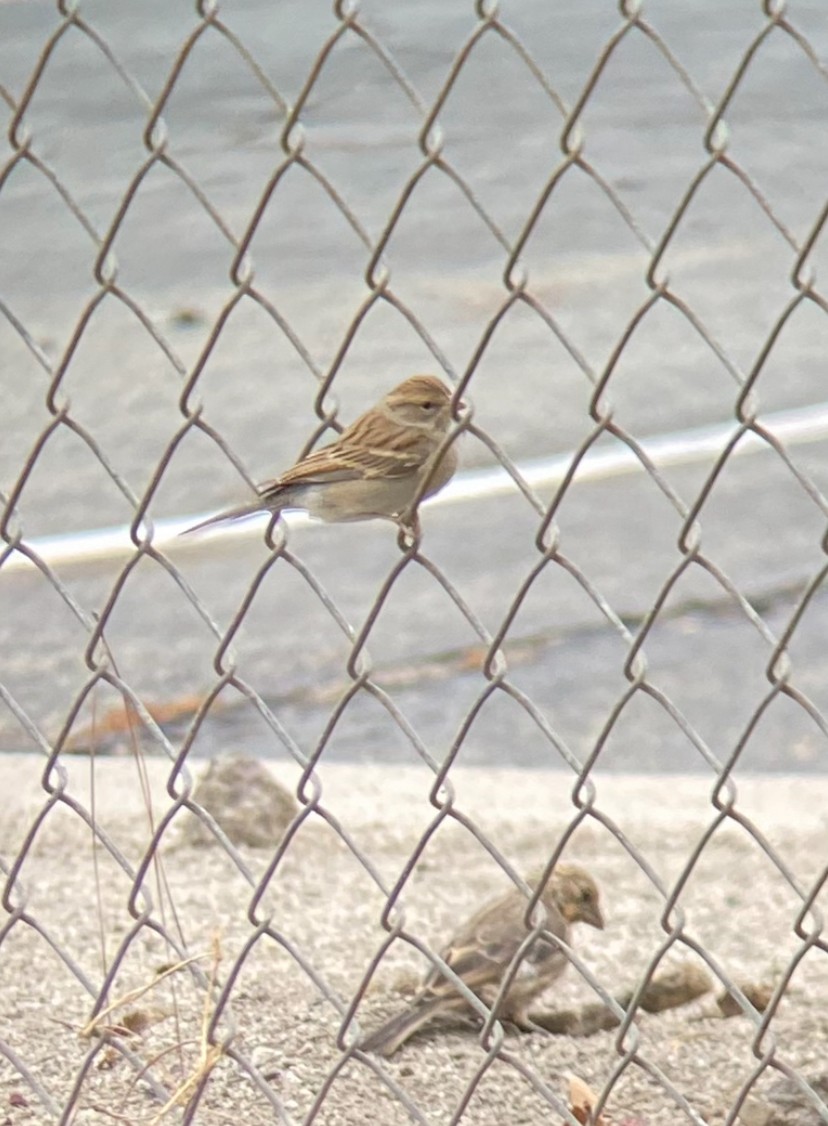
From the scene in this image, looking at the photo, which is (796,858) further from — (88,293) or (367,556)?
(88,293)

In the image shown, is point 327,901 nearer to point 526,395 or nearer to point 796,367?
point 526,395

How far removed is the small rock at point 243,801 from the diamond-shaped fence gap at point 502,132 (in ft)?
22.1

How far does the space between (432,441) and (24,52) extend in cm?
1075

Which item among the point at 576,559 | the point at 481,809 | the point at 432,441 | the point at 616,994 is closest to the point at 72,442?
the point at 576,559

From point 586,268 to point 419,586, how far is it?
3.90m

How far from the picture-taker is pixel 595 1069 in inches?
167

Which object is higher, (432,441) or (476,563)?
(476,563)

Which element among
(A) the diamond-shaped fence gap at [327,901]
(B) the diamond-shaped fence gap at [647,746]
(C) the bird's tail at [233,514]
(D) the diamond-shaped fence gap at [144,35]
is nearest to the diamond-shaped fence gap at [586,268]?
(D) the diamond-shaped fence gap at [144,35]

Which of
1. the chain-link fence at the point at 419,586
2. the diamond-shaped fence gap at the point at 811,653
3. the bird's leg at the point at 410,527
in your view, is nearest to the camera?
the bird's leg at the point at 410,527

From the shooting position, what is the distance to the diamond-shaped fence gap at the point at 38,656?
752cm

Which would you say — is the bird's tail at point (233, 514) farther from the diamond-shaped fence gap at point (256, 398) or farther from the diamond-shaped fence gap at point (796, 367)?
the diamond-shaped fence gap at point (796, 367)

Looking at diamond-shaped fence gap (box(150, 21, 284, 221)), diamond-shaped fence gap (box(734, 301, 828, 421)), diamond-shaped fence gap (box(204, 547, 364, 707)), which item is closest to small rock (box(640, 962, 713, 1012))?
diamond-shaped fence gap (box(204, 547, 364, 707))

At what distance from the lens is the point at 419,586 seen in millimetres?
8648

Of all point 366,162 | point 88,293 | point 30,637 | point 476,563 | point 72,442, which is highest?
point 366,162
